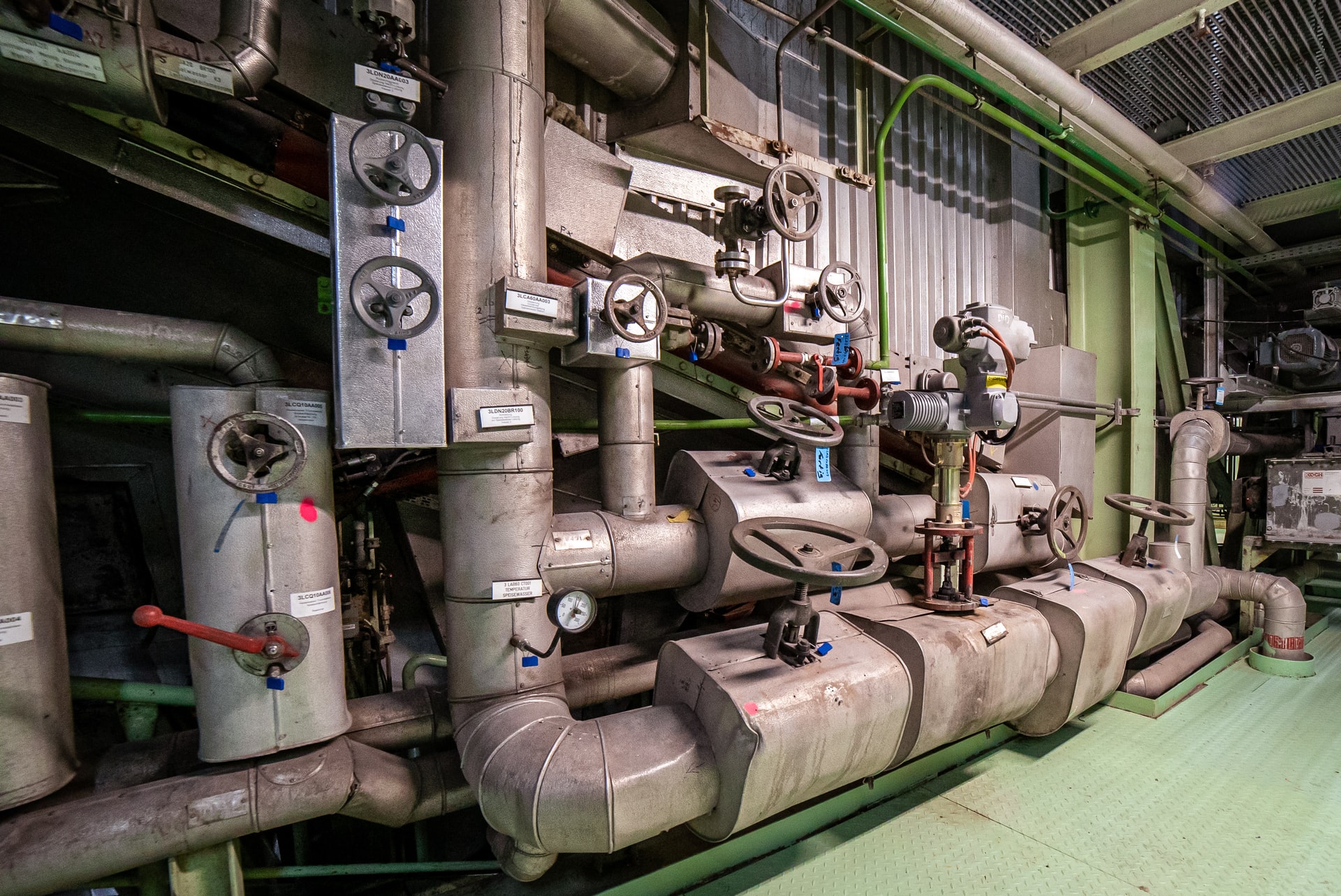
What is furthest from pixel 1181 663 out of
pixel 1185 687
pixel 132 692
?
pixel 132 692

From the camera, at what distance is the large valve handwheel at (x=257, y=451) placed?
1.19m

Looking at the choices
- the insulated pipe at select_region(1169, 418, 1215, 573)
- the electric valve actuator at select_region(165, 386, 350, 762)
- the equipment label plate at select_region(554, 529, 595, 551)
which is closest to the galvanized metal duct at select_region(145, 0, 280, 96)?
the electric valve actuator at select_region(165, 386, 350, 762)

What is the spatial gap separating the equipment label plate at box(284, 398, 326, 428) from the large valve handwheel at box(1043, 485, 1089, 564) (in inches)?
99.8

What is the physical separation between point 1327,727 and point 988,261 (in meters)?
2.77

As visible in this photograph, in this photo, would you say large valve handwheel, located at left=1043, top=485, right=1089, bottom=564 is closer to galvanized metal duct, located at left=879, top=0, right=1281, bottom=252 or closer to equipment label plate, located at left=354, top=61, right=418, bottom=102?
galvanized metal duct, located at left=879, top=0, right=1281, bottom=252

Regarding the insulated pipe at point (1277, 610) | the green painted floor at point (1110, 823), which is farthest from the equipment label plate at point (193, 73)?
the insulated pipe at point (1277, 610)

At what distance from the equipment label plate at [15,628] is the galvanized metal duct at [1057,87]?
3.14 m

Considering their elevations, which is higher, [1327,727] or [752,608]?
[752,608]

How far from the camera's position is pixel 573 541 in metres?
1.54

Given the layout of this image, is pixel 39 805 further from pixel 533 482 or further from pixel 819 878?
pixel 819 878

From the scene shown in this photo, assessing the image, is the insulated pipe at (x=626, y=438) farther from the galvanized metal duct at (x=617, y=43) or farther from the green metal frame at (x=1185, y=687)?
the green metal frame at (x=1185, y=687)

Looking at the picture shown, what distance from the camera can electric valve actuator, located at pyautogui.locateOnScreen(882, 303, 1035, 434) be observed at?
1.85 metres

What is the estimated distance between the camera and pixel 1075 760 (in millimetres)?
2094

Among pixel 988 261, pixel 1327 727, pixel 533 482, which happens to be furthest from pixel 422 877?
pixel 988 261
